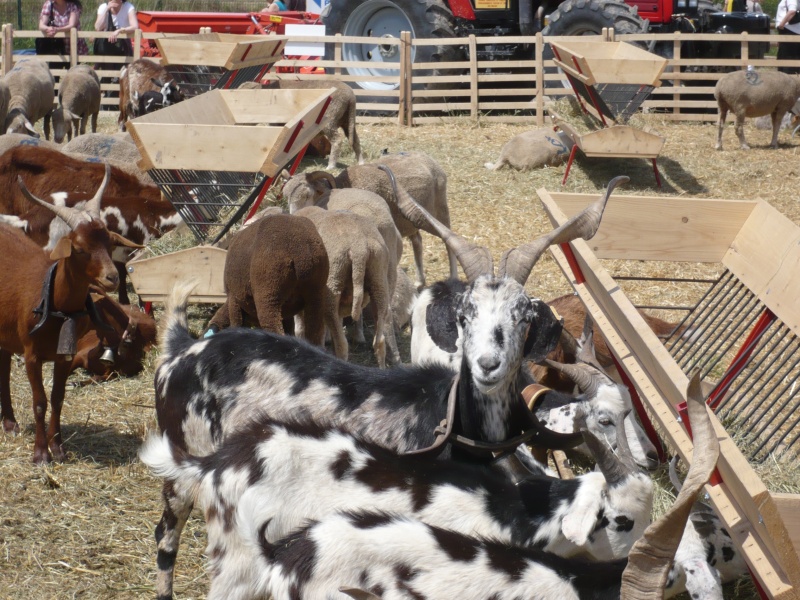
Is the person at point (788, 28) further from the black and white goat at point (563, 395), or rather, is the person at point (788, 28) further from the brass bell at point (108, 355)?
the brass bell at point (108, 355)

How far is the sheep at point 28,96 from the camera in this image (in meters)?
13.6

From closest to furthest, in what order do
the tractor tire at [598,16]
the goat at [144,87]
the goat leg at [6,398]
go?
1. the goat leg at [6,398]
2. the goat at [144,87]
3. the tractor tire at [598,16]

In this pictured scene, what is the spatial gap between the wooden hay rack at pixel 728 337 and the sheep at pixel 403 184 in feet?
6.70

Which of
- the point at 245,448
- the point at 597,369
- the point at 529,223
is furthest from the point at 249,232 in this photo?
the point at 529,223

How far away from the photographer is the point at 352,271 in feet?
21.3

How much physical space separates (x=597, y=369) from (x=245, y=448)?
2.41 metres

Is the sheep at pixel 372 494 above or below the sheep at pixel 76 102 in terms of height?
below

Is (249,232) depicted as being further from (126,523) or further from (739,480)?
(739,480)

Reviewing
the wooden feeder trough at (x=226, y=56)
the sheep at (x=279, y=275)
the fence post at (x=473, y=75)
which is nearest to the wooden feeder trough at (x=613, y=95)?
the fence post at (x=473, y=75)

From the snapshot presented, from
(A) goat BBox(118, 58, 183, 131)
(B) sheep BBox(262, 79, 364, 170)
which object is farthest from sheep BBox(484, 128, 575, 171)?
(A) goat BBox(118, 58, 183, 131)

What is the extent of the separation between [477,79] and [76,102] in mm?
6939

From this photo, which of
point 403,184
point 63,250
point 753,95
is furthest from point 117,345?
point 753,95

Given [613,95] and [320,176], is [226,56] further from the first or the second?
[613,95]

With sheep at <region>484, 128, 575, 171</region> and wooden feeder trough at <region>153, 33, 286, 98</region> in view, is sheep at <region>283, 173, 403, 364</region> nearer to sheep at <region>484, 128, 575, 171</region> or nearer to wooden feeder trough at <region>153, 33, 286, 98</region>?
wooden feeder trough at <region>153, 33, 286, 98</region>
